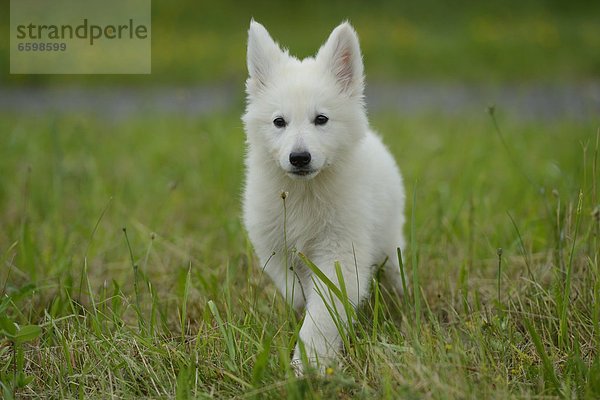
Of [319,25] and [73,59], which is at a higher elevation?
[319,25]

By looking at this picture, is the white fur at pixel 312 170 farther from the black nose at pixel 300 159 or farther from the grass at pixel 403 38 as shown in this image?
the grass at pixel 403 38

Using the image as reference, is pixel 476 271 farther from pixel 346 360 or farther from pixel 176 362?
pixel 176 362

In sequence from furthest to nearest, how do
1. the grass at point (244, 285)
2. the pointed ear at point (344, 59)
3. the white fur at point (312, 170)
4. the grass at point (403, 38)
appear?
1. the grass at point (403, 38)
2. the pointed ear at point (344, 59)
3. the white fur at point (312, 170)
4. the grass at point (244, 285)

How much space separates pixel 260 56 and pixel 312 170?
783 millimetres

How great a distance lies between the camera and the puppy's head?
2664 mm

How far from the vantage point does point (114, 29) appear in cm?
1057

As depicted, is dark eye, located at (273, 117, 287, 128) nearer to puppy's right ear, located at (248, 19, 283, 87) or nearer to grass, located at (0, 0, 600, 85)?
puppy's right ear, located at (248, 19, 283, 87)

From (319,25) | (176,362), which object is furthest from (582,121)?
(319,25)

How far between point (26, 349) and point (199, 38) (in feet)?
37.0

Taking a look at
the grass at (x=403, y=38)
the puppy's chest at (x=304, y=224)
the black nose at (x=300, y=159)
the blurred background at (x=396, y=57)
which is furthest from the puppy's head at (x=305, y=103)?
the grass at (x=403, y=38)

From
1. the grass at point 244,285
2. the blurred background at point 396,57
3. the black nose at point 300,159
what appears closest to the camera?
the grass at point 244,285

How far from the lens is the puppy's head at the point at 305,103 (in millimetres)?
2664

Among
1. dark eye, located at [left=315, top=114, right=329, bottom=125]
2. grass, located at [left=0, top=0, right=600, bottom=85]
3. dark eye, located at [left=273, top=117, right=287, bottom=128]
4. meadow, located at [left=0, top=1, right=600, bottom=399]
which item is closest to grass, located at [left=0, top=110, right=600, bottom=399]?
meadow, located at [left=0, top=1, right=600, bottom=399]

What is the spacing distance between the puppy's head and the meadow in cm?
53
